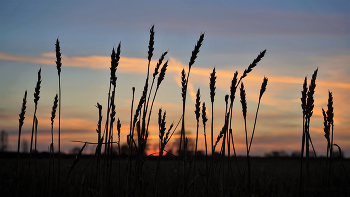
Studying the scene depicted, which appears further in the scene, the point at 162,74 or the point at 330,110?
the point at 330,110

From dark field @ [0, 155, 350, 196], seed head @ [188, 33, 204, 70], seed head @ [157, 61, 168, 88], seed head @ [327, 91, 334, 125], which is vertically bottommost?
dark field @ [0, 155, 350, 196]

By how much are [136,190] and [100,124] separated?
76 centimetres

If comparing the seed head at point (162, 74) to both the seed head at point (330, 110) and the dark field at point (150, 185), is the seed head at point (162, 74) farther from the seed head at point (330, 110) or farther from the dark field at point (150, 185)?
the seed head at point (330, 110)

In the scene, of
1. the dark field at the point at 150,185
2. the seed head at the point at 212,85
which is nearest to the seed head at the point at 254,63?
the seed head at the point at 212,85

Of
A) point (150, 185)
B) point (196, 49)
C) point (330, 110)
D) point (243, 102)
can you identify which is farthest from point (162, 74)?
point (150, 185)

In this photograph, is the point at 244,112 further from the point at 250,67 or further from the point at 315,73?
the point at 315,73

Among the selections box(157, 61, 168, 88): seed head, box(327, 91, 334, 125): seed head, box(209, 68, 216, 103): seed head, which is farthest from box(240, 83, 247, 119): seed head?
box(327, 91, 334, 125): seed head

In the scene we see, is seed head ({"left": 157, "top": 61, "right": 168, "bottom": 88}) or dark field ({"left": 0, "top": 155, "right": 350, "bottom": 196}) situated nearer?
seed head ({"left": 157, "top": 61, "right": 168, "bottom": 88})

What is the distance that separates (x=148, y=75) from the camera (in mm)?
2621

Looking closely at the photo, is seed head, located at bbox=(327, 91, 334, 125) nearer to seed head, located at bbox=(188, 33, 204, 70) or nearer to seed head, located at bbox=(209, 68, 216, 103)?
seed head, located at bbox=(209, 68, 216, 103)

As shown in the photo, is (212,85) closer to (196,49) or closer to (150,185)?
(196,49)

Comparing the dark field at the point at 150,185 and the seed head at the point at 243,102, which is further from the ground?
the seed head at the point at 243,102

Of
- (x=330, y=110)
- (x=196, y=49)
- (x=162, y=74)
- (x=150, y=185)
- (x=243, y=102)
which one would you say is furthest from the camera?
(x=150, y=185)

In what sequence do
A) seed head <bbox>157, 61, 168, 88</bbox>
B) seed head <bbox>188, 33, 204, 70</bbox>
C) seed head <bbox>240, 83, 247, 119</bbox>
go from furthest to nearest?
seed head <bbox>240, 83, 247, 119</bbox>
seed head <bbox>157, 61, 168, 88</bbox>
seed head <bbox>188, 33, 204, 70</bbox>
